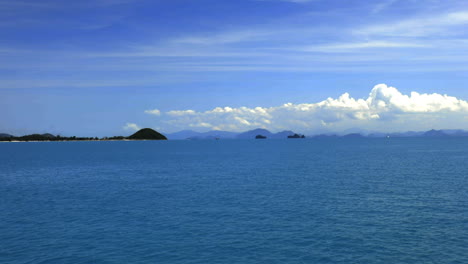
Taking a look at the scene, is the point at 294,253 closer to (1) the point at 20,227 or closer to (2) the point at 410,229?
(2) the point at 410,229

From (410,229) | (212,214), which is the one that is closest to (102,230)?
(212,214)

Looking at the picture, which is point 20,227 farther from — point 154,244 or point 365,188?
point 365,188

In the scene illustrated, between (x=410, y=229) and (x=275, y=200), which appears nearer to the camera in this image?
(x=410, y=229)

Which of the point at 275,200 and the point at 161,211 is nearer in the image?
the point at 161,211

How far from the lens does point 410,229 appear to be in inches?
1601

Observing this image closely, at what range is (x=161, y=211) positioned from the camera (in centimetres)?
5319

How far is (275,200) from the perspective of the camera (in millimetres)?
59938

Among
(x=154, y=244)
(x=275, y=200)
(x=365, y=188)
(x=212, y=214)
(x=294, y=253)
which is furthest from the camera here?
(x=365, y=188)

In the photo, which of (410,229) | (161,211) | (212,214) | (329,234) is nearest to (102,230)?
(161,211)

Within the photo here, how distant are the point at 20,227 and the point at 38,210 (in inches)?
420

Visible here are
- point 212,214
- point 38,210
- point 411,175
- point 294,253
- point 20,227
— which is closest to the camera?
point 294,253

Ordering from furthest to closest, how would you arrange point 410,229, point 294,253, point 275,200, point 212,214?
point 275,200 < point 212,214 < point 410,229 < point 294,253

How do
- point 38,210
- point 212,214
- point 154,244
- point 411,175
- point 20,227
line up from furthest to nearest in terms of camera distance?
1. point 411,175
2. point 38,210
3. point 212,214
4. point 20,227
5. point 154,244

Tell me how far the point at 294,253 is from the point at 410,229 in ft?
53.5
